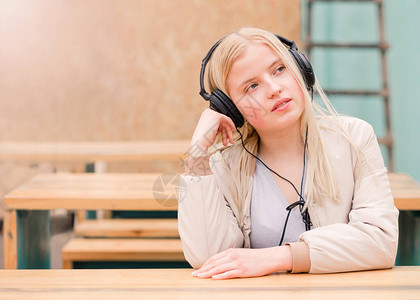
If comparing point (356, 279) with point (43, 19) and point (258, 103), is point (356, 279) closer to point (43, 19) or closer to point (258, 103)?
point (258, 103)

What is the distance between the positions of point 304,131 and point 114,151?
4.66 ft

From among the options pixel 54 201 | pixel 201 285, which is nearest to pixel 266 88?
pixel 201 285

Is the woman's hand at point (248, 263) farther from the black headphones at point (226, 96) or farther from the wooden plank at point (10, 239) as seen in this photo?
the wooden plank at point (10, 239)

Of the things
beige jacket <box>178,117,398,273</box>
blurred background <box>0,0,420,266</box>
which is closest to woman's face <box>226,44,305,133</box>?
beige jacket <box>178,117,398,273</box>

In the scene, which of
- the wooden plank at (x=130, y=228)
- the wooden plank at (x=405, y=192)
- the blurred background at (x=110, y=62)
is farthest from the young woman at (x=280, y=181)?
the blurred background at (x=110, y=62)

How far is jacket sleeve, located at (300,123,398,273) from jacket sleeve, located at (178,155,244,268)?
18 centimetres

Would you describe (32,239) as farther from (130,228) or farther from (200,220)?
(200,220)

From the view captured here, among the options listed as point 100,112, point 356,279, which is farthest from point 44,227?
point 100,112

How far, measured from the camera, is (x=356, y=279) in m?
0.85

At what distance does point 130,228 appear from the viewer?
2008mm

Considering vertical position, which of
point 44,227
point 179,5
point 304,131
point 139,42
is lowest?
point 44,227

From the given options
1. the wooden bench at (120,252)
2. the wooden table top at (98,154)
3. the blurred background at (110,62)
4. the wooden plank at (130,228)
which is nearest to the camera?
the wooden bench at (120,252)

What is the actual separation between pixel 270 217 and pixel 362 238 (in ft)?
0.68

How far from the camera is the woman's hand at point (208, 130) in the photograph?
1.01 m
